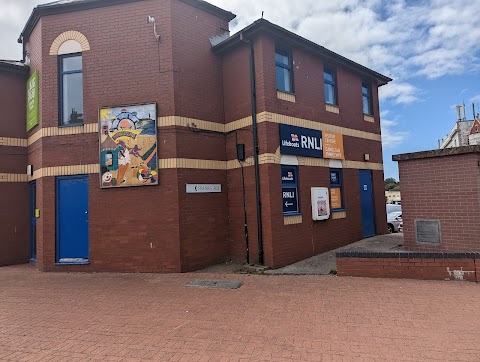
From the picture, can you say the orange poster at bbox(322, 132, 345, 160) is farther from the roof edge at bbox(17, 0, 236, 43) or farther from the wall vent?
the roof edge at bbox(17, 0, 236, 43)

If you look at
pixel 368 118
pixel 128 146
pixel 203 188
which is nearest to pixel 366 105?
pixel 368 118

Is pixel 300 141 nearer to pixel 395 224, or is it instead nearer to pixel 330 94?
pixel 330 94

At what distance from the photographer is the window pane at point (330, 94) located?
464 inches

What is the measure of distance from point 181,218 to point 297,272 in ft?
10.5

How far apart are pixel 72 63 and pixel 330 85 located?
8.10 metres

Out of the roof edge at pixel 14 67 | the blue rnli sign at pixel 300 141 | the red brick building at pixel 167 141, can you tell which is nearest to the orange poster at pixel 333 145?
the blue rnli sign at pixel 300 141

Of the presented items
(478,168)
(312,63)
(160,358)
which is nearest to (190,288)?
(160,358)

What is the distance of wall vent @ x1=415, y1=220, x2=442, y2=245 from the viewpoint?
845 cm

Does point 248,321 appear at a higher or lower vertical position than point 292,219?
lower

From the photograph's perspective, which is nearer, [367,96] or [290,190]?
[290,190]

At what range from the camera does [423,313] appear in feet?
17.5

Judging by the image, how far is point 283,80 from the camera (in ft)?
33.5

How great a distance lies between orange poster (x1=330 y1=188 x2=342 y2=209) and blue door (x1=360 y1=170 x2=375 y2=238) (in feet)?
4.87

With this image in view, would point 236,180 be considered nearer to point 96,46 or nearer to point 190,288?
point 190,288
